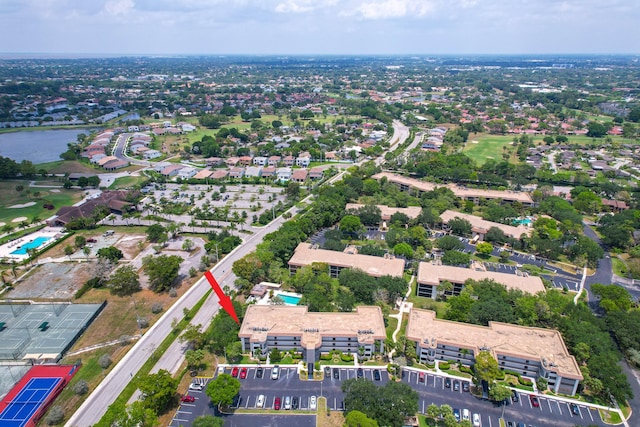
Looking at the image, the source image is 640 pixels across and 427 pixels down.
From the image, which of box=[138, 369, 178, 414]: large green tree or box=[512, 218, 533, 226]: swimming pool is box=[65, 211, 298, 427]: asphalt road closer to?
box=[138, 369, 178, 414]: large green tree

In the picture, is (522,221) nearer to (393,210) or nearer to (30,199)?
(393,210)

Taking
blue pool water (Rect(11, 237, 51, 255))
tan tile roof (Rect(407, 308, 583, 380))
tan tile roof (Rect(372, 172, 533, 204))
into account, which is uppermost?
tan tile roof (Rect(372, 172, 533, 204))

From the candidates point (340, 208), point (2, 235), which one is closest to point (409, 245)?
point (340, 208)

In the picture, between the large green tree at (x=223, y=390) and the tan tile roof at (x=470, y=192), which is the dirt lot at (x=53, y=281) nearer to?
the large green tree at (x=223, y=390)

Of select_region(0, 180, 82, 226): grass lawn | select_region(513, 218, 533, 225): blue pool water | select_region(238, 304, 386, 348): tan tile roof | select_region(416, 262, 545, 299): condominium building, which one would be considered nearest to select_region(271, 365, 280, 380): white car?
select_region(238, 304, 386, 348): tan tile roof

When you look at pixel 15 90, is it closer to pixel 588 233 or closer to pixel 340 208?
pixel 340 208

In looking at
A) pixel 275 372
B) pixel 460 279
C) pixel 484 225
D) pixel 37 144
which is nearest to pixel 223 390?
pixel 275 372
